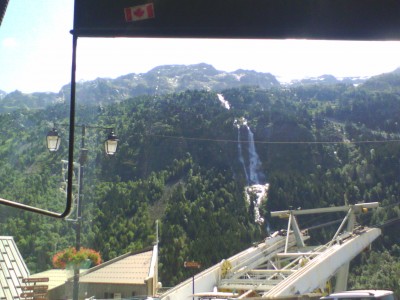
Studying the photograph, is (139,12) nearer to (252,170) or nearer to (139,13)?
(139,13)

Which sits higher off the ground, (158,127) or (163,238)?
(158,127)

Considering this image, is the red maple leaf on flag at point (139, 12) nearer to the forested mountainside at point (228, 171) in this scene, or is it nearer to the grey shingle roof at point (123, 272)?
the forested mountainside at point (228, 171)

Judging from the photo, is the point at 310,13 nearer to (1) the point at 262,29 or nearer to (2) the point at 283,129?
(1) the point at 262,29

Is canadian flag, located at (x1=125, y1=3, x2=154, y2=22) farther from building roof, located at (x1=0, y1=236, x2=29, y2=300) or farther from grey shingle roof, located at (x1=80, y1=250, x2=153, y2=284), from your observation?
grey shingle roof, located at (x1=80, y1=250, x2=153, y2=284)

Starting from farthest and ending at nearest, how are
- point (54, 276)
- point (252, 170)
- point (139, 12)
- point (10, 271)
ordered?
point (252, 170) < point (54, 276) < point (10, 271) < point (139, 12)

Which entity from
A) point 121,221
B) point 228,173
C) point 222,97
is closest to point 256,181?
point 228,173

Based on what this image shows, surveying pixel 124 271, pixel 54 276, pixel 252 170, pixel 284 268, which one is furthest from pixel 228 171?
pixel 54 276
